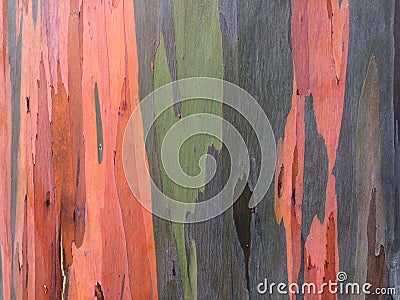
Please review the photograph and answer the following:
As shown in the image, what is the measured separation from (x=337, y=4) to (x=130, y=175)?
431 mm

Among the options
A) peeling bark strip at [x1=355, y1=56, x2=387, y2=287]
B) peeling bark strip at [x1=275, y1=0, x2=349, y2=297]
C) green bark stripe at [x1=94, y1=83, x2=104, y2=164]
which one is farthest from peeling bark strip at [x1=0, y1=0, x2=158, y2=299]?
peeling bark strip at [x1=355, y1=56, x2=387, y2=287]

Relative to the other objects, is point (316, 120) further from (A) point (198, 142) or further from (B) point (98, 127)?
(B) point (98, 127)

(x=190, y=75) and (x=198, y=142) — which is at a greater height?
(x=190, y=75)

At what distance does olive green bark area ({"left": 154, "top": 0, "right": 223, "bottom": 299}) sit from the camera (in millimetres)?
719

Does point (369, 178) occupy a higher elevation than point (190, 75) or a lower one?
lower

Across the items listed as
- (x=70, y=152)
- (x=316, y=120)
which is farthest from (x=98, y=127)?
(x=316, y=120)

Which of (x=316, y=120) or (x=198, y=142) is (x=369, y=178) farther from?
(x=198, y=142)

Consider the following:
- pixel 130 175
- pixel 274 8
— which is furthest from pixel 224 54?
pixel 130 175

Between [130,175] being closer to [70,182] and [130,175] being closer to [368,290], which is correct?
[70,182]

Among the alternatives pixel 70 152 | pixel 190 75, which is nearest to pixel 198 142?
pixel 190 75

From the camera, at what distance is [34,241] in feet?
2.55

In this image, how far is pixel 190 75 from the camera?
0.72 metres

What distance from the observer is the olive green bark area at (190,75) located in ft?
2.36

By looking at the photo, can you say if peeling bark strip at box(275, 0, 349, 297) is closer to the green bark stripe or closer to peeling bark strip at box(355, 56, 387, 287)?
peeling bark strip at box(355, 56, 387, 287)
